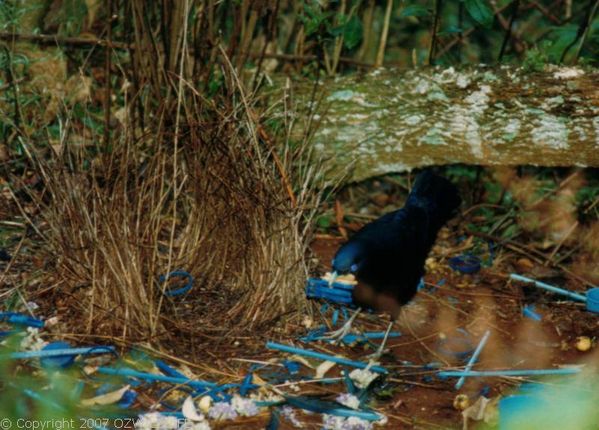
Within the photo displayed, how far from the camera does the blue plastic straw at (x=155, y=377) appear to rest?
3074 millimetres

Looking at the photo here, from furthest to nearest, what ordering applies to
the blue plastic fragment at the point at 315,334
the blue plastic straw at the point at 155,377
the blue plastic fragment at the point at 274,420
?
the blue plastic fragment at the point at 315,334, the blue plastic straw at the point at 155,377, the blue plastic fragment at the point at 274,420

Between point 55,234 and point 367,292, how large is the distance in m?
1.38

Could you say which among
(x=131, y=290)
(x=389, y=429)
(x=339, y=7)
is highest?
(x=339, y=7)

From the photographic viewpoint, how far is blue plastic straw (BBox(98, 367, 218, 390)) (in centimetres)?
307

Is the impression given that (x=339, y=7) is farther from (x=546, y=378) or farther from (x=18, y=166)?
(x=546, y=378)

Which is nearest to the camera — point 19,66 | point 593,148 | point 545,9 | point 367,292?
point 367,292

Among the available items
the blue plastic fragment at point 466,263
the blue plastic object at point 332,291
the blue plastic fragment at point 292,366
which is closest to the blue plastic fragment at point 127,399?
the blue plastic fragment at point 292,366

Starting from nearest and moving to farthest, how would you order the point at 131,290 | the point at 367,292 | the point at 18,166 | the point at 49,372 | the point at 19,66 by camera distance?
the point at 49,372
the point at 131,290
the point at 367,292
the point at 18,166
the point at 19,66

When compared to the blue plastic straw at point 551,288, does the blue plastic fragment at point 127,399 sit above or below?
below

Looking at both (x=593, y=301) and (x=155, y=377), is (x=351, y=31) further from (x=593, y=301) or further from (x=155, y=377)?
(x=155, y=377)

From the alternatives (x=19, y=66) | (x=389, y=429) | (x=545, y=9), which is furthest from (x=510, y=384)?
(x=19, y=66)

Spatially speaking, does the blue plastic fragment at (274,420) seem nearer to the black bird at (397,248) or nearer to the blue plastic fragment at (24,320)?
the black bird at (397,248)

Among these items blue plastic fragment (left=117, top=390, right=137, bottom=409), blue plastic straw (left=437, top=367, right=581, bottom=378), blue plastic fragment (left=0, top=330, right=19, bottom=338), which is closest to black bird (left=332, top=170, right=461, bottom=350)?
blue plastic straw (left=437, top=367, right=581, bottom=378)

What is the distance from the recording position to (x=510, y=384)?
334cm
